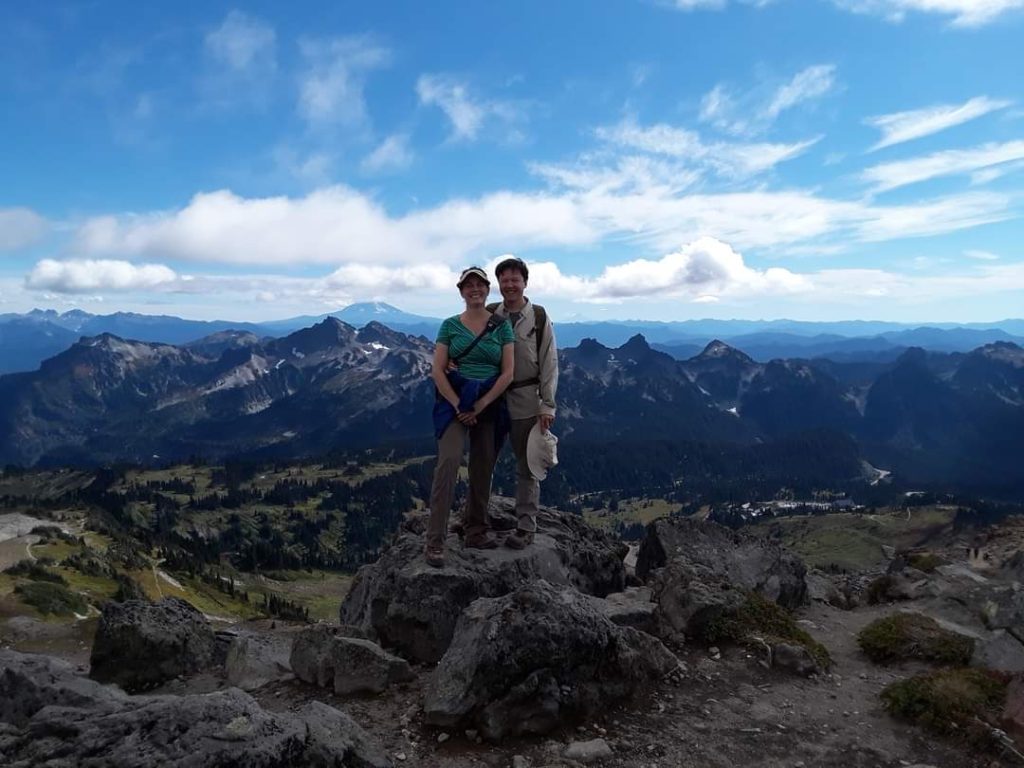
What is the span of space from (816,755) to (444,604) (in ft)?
25.9

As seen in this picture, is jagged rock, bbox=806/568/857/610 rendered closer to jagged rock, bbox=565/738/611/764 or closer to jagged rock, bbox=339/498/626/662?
jagged rock, bbox=339/498/626/662

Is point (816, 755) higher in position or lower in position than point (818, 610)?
higher

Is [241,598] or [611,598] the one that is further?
[241,598]

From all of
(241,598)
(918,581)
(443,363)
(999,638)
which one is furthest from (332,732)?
(241,598)

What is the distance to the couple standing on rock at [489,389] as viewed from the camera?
14016 mm

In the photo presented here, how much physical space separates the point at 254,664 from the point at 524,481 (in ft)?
24.6

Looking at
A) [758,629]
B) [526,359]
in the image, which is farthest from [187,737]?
[758,629]

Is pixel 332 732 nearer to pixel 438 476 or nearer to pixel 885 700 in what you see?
pixel 438 476

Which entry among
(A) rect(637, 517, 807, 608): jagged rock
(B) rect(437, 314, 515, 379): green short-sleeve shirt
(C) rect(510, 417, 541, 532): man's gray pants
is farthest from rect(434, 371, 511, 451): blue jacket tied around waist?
(A) rect(637, 517, 807, 608): jagged rock

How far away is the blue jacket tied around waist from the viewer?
13852mm

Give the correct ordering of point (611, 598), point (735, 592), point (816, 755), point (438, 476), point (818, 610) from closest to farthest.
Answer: point (816, 755) < point (438, 476) < point (735, 592) < point (611, 598) < point (818, 610)

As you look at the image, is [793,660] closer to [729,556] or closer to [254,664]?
[729,556]

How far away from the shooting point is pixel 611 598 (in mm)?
19266

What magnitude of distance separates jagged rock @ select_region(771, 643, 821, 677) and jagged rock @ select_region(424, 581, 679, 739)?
439 centimetres
